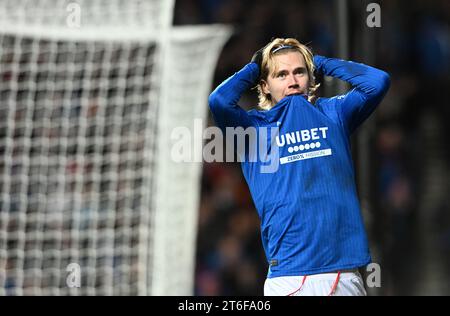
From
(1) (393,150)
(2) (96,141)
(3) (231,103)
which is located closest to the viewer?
(3) (231,103)

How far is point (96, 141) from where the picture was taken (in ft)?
16.9

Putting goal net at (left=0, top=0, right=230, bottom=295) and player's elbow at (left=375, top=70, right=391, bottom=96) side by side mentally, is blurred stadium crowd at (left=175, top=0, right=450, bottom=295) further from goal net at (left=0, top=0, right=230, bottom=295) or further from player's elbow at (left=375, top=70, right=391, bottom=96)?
player's elbow at (left=375, top=70, right=391, bottom=96)

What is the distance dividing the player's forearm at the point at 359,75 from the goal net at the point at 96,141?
1942 mm

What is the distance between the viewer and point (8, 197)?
16.6 ft

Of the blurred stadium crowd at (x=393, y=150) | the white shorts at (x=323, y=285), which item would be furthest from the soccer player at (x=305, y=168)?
the blurred stadium crowd at (x=393, y=150)

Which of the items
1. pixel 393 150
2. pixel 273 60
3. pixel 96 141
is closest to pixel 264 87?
pixel 273 60

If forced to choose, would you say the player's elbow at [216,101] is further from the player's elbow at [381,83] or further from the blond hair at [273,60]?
the player's elbow at [381,83]

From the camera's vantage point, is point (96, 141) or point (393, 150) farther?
point (393, 150)

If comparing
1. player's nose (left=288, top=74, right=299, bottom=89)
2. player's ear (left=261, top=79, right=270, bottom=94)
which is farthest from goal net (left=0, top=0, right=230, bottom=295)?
player's nose (left=288, top=74, right=299, bottom=89)

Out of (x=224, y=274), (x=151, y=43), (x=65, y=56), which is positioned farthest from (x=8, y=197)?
(x=224, y=274)

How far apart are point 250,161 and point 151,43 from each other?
2203 millimetres

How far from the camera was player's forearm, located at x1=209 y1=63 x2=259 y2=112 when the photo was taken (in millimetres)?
2945

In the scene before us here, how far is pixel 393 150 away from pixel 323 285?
472 centimetres

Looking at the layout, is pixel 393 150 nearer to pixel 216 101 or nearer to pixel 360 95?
pixel 360 95
